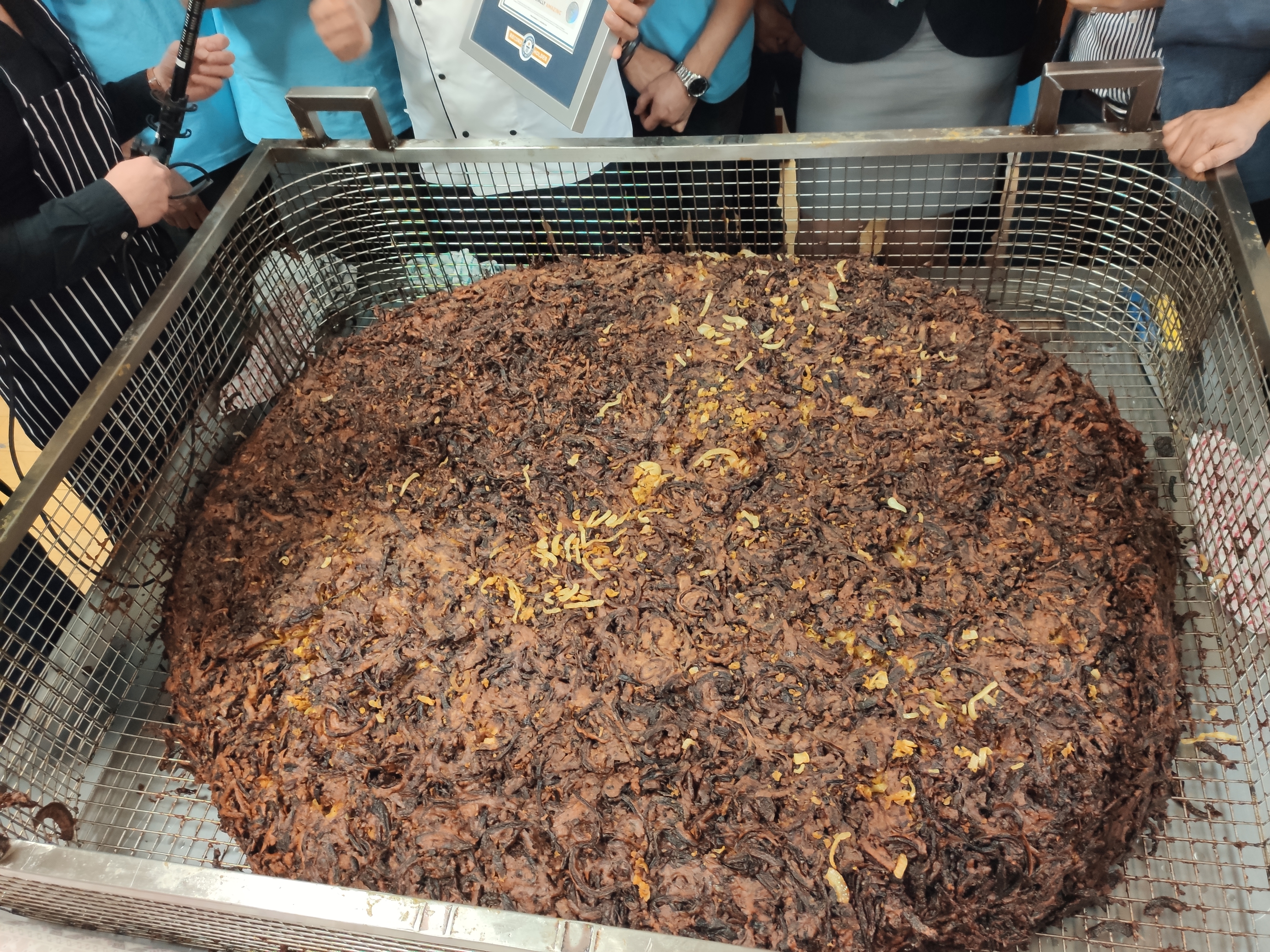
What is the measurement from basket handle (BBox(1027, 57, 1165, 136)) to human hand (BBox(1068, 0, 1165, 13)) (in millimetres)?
128

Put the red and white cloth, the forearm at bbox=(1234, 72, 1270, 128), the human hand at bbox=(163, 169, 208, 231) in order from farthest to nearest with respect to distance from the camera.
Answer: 1. the human hand at bbox=(163, 169, 208, 231)
2. the forearm at bbox=(1234, 72, 1270, 128)
3. the red and white cloth

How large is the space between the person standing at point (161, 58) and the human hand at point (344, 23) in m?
0.37

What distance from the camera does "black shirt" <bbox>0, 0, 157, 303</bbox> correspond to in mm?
1385

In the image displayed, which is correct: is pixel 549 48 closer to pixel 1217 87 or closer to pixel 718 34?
pixel 718 34

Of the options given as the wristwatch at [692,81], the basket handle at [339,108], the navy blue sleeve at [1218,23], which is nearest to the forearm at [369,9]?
the basket handle at [339,108]

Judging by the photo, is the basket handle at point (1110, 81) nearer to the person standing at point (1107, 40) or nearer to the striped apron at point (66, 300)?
the person standing at point (1107, 40)

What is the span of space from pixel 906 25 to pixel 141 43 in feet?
5.55

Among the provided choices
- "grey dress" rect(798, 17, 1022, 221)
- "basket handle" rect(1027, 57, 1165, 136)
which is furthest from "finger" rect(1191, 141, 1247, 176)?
"grey dress" rect(798, 17, 1022, 221)

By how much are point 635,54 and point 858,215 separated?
2.33 feet

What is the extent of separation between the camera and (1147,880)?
1.05 meters

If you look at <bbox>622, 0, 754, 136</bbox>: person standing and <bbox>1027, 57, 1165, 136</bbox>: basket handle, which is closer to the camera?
<bbox>1027, 57, 1165, 136</bbox>: basket handle

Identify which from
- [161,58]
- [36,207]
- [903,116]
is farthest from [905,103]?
[36,207]

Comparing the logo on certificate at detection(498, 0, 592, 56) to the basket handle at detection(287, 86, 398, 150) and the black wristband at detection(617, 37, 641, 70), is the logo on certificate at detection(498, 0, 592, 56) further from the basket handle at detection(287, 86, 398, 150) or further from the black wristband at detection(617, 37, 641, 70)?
the basket handle at detection(287, 86, 398, 150)

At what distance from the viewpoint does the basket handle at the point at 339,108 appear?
4.96 feet
